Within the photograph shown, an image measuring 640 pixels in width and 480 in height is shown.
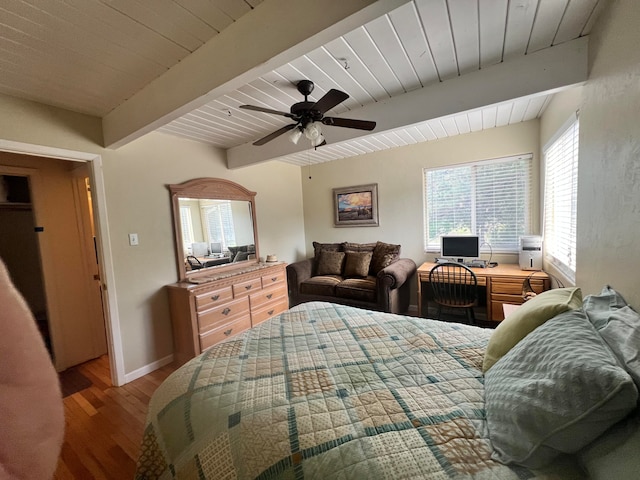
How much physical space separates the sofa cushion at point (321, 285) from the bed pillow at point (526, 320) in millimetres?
2454

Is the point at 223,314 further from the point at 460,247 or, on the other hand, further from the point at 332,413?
the point at 460,247

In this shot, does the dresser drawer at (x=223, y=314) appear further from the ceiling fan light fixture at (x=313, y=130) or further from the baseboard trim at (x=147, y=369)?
the ceiling fan light fixture at (x=313, y=130)

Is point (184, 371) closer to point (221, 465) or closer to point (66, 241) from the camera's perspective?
point (221, 465)

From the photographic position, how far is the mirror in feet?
9.36

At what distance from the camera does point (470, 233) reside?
3533mm

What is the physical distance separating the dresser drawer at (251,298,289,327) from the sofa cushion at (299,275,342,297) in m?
0.32

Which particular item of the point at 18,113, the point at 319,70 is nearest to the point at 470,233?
the point at 319,70

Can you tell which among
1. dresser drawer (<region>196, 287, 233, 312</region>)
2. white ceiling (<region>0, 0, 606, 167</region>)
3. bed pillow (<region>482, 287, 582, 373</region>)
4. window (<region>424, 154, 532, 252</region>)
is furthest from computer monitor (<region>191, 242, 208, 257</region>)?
window (<region>424, 154, 532, 252</region>)

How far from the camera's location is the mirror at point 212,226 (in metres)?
2.85

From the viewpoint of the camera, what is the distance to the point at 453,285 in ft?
10.2

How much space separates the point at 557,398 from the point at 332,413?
27.2 inches

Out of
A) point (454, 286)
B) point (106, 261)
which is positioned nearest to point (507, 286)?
point (454, 286)

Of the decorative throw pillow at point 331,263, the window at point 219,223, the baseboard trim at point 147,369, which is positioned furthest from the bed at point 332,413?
the decorative throw pillow at point 331,263

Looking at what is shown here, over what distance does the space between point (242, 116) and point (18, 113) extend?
1.53m
